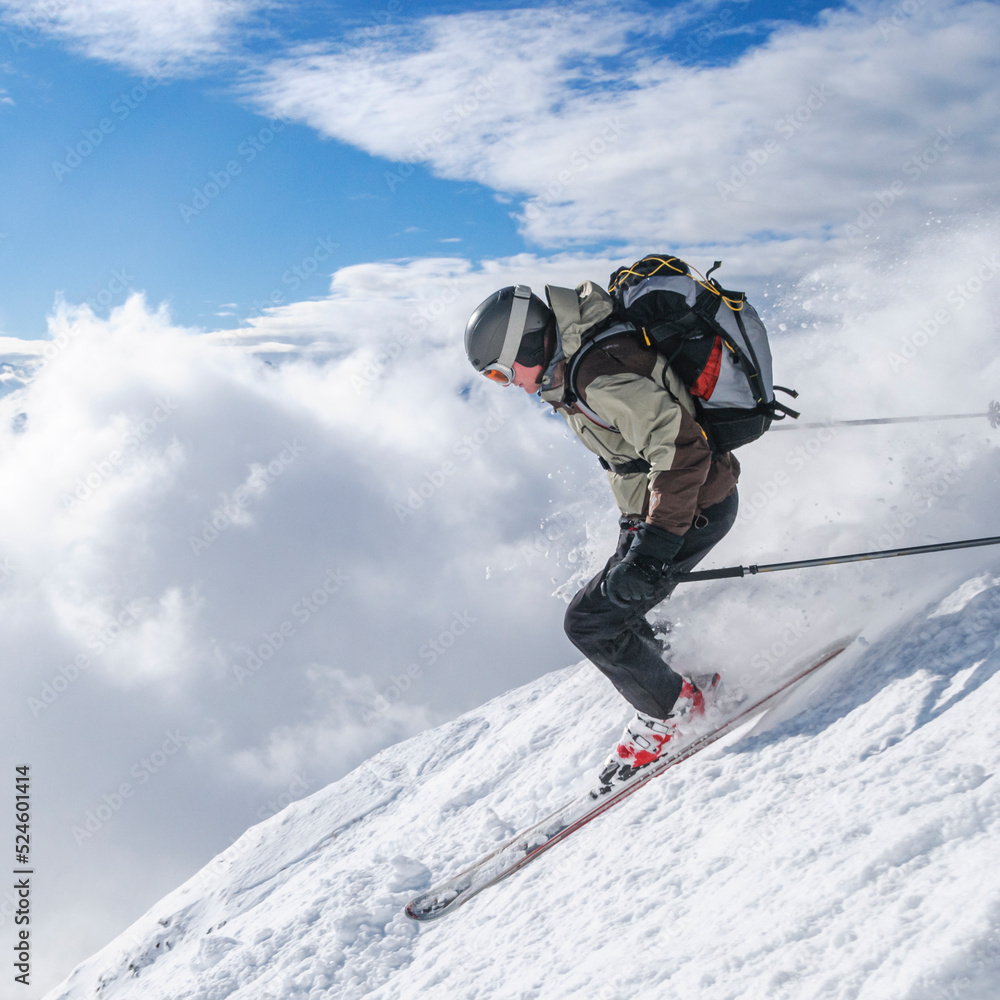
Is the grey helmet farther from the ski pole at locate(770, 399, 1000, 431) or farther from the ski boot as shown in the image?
the ski boot

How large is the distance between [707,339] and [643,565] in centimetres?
142

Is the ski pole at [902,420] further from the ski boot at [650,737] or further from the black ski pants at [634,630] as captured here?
the ski boot at [650,737]

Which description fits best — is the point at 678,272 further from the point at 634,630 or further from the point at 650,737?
the point at 650,737

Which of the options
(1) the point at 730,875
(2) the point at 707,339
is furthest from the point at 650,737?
(2) the point at 707,339

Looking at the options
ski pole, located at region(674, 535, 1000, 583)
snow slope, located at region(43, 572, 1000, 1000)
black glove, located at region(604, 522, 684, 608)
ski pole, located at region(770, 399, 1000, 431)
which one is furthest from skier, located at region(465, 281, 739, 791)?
ski pole, located at region(770, 399, 1000, 431)

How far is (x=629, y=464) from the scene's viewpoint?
4996 mm

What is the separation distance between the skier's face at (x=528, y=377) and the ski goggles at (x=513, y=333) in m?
0.04

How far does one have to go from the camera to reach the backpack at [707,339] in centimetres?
452

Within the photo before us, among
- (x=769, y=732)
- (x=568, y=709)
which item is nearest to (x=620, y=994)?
(x=769, y=732)

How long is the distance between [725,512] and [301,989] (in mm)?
4045

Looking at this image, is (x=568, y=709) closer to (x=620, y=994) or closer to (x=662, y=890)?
(x=662, y=890)

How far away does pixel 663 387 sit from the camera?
449cm

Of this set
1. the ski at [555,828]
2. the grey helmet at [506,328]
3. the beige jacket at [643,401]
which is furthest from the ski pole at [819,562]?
the grey helmet at [506,328]

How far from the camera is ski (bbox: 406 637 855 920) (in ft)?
16.5
